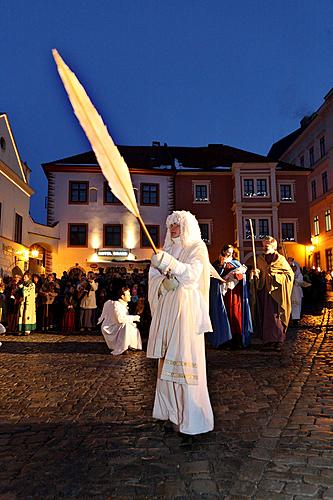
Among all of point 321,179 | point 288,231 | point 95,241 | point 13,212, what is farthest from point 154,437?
point 321,179

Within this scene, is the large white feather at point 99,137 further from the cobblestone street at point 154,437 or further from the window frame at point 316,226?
the window frame at point 316,226

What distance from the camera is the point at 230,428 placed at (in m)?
4.34

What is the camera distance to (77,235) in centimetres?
3234

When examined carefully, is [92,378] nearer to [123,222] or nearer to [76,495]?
[76,495]

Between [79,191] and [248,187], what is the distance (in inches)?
534

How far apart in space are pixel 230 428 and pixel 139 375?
3.00m

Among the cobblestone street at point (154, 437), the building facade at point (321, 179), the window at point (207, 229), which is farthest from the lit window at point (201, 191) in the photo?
the cobblestone street at point (154, 437)

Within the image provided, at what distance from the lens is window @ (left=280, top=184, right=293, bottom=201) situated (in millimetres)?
35312

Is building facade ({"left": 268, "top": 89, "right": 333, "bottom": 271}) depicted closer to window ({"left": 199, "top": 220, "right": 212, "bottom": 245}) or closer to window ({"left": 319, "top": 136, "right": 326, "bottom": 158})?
window ({"left": 319, "top": 136, "right": 326, "bottom": 158})

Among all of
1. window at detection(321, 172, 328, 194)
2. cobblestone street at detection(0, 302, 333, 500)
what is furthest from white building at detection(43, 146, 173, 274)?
cobblestone street at detection(0, 302, 333, 500)

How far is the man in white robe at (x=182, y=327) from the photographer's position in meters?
3.99

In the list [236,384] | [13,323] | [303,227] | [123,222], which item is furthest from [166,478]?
[303,227]

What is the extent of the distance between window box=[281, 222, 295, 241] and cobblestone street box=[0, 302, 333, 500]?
27.9 metres

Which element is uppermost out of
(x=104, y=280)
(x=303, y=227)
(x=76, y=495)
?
(x=303, y=227)
